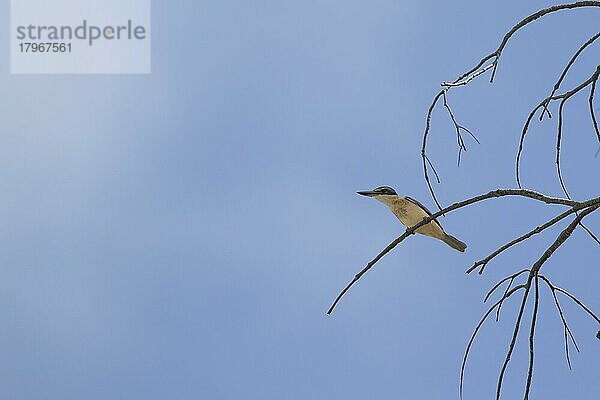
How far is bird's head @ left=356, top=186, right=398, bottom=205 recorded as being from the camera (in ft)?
5.81

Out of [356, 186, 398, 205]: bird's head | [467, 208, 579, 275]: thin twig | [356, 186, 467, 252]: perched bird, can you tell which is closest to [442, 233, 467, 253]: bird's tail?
[356, 186, 467, 252]: perched bird

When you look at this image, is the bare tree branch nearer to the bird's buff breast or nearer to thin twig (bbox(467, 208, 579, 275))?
thin twig (bbox(467, 208, 579, 275))

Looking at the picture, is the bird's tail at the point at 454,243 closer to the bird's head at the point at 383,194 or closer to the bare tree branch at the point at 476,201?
the bird's head at the point at 383,194

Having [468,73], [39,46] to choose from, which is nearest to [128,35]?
[39,46]

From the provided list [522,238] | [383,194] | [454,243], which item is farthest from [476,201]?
[454,243]

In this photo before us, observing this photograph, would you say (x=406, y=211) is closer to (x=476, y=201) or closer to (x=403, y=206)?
(x=403, y=206)

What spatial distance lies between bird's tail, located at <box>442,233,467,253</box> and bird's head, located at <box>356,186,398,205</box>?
16cm

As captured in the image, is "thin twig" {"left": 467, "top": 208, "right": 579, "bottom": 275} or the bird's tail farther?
the bird's tail

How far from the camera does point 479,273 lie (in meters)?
0.70

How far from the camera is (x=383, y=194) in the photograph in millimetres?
1854

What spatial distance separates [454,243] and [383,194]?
325 mm

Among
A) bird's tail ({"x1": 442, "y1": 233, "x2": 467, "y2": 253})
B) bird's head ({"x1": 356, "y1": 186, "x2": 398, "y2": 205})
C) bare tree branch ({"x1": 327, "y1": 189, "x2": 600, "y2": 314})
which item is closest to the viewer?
bare tree branch ({"x1": 327, "y1": 189, "x2": 600, "y2": 314})

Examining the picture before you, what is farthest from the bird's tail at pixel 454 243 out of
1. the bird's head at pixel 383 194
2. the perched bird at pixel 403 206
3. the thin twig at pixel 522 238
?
the thin twig at pixel 522 238

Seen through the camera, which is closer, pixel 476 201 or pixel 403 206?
pixel 476 201
